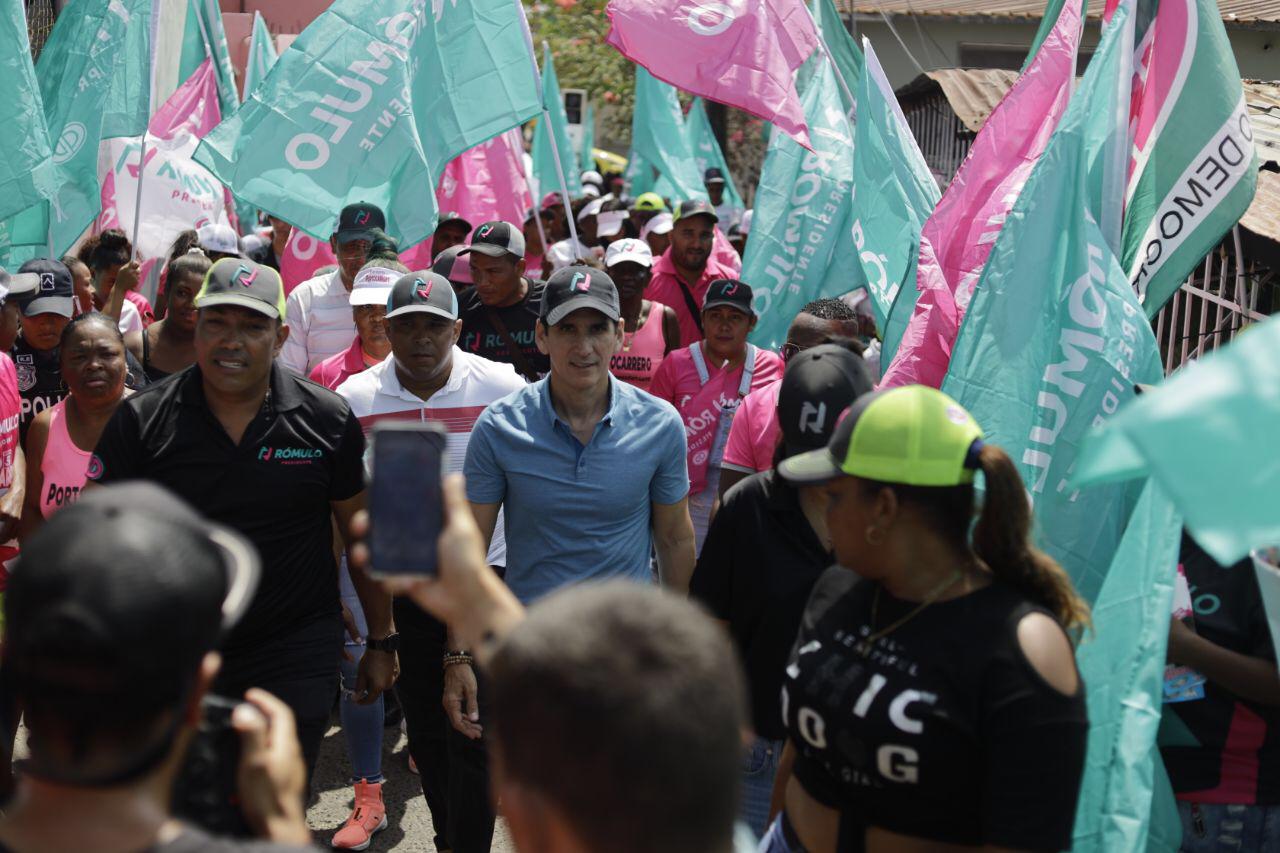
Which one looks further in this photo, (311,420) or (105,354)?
(105,354)

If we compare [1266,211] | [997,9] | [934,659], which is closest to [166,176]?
[1266,211]

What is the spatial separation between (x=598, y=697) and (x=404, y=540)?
0.44 metres

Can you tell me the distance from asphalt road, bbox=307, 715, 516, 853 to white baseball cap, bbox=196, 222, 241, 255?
13.2 feet

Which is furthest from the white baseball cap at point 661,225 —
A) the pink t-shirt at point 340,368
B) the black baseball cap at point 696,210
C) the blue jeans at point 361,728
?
the blue jeans at point 361,728

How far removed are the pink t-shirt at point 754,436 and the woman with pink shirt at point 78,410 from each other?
2.34 m

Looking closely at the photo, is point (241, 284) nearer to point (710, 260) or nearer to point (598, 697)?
point (598, 697)

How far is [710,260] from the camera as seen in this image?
975 centimetres

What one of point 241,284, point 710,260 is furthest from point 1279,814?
point 710,260

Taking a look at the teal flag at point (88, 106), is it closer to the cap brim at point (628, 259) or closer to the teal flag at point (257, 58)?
the teal flag at point (257, 58)

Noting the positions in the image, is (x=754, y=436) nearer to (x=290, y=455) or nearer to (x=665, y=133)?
(x=290, y=455)

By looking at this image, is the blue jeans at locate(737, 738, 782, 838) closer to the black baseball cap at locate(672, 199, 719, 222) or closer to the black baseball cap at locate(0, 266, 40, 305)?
the black baseball cap at locate(0, 266, 40, 305)

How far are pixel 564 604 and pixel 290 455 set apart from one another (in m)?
2.51

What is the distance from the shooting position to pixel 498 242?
7059mm

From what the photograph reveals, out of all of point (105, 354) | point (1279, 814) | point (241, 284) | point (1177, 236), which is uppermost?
point (1177, 236)
